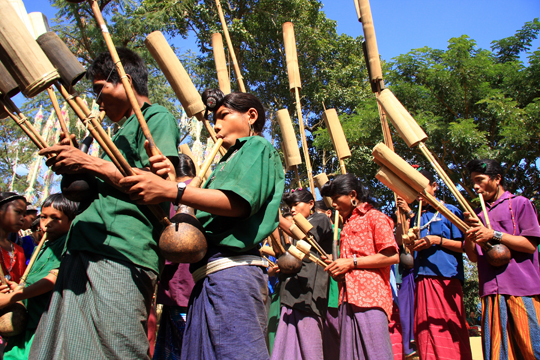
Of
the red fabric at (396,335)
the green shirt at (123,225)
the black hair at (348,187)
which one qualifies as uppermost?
the black hair at (348,187)

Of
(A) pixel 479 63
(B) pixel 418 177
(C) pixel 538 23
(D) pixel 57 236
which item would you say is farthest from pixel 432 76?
(D) pixel 57 236

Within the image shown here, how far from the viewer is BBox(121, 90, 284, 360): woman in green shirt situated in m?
1.42

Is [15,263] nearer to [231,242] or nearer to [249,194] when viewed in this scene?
[231,242]

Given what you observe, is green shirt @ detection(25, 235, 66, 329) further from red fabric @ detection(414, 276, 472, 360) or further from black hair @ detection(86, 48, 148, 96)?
red fabric @ detection(414, 276, 472, 360)

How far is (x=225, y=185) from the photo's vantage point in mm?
1478

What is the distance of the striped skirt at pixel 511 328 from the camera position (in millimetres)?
2830

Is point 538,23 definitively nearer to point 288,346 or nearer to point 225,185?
point 288,346

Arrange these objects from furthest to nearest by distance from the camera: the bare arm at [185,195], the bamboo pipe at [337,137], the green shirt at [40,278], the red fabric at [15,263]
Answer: the bamboo pipe at [337,137] → the red fabric at [15,263] → the green shirt at [40,278] → the bare arm at [185,195]

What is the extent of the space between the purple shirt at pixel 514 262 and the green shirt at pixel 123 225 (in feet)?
8.58

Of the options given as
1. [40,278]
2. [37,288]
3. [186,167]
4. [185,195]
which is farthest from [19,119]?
[186,167]

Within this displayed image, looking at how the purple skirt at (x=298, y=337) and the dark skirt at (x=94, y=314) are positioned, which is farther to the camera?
the purple skirt at (x=298, y=337)

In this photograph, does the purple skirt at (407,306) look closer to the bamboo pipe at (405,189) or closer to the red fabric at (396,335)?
the red fabric at (396,335)

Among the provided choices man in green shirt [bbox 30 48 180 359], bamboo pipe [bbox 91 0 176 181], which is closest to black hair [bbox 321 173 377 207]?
man in green shirt [bbox 30 48 180 359]

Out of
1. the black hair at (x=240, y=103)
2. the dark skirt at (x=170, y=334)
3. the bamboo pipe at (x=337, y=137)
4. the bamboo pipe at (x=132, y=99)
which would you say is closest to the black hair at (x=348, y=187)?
the bamboo pipe at (x=337, y=137)
